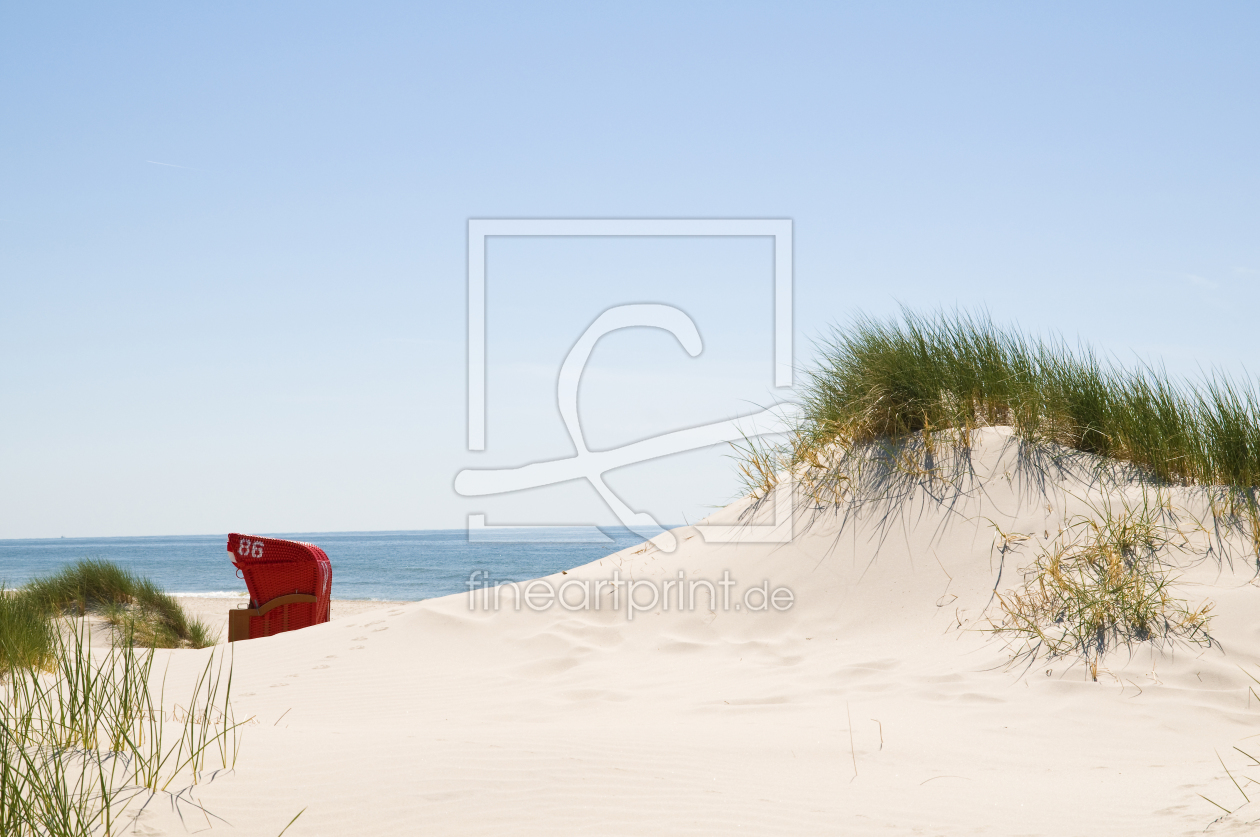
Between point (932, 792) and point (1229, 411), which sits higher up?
point (1229, 411)

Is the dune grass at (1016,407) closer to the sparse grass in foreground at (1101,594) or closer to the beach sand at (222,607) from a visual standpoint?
the sparse grass in foreground at (1101,594)

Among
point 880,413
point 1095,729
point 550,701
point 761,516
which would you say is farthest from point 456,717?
point 880,413

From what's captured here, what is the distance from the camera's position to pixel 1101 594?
5242 millimetres

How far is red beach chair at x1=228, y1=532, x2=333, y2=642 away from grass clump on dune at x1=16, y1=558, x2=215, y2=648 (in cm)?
331

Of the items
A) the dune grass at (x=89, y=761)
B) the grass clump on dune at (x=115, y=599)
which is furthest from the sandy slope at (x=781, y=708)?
the grass clump on dune at (x=115, y=599)

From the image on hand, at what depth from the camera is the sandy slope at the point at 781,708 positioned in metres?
2.83

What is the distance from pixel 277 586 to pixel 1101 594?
289 inches

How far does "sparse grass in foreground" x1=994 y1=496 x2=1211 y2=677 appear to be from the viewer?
16.2ft

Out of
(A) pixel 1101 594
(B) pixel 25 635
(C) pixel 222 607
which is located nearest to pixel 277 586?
(B) pixel 25 635

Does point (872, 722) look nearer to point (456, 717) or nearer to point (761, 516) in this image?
point (456, 717)

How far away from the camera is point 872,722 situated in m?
4.12

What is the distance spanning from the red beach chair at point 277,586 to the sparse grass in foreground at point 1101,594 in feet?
21.0

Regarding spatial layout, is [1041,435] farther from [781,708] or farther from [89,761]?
[89,761]

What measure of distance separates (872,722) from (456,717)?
2305mm
